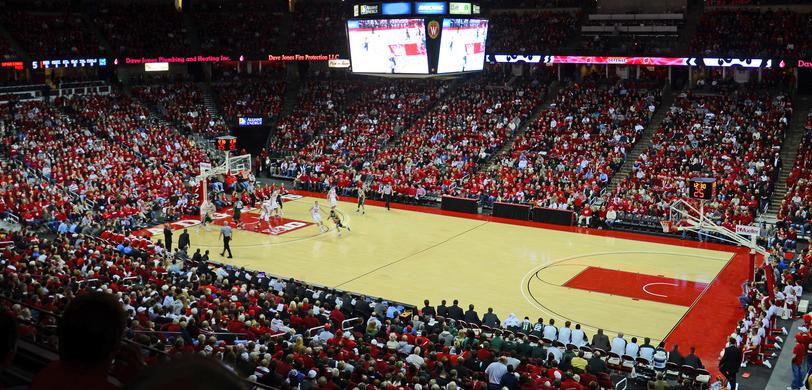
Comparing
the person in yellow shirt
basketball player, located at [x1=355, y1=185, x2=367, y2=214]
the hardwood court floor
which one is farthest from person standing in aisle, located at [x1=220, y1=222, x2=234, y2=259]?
the person in yellow shirt

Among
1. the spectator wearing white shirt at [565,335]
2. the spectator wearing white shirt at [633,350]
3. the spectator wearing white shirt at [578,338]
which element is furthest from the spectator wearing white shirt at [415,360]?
the spectator wearing white shirt at [633,350]

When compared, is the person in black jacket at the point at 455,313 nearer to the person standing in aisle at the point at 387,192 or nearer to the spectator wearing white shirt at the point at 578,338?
the spectator wearing white shirt at the point at 578,338

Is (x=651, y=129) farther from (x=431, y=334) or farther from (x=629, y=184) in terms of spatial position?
(x=431, y=334)

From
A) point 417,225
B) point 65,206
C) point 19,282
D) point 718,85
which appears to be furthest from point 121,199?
point 718,85

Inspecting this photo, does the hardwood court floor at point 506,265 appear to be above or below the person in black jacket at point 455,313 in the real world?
below

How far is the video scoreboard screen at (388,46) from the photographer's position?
35406mm

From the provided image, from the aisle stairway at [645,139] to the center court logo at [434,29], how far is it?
11.0 m

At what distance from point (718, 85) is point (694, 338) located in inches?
1005

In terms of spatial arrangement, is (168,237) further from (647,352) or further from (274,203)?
(647,352)

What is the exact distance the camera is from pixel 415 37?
35.4 metres

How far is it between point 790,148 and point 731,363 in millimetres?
24149

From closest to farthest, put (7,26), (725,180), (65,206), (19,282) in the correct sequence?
(19,282) → (65,206) → (725,180) → (7,26)

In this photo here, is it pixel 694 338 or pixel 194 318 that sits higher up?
pixel 194 318

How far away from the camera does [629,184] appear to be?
3681 centimetres
